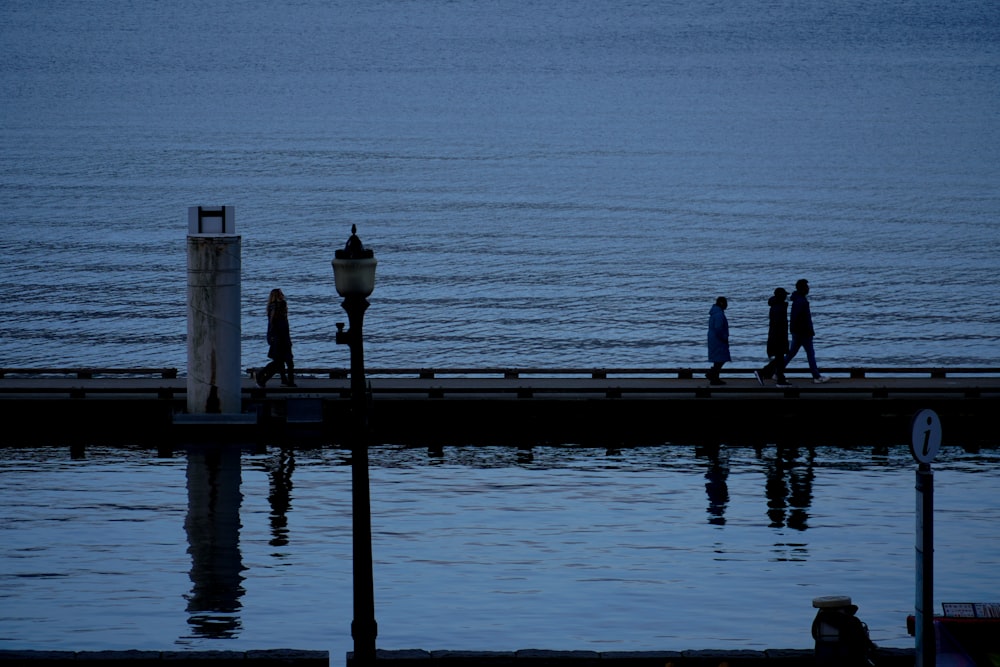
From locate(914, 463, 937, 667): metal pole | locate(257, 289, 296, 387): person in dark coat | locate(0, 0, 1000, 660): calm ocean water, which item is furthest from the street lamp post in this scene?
locate(257, 289, 296, 387): person in dark coat

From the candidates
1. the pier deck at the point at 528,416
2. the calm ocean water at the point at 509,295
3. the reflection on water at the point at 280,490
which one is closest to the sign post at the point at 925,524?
the calm ocean water at the point at 509,295

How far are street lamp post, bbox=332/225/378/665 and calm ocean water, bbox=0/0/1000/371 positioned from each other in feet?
183

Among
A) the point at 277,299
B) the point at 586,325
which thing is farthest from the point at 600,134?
the point at 277,299

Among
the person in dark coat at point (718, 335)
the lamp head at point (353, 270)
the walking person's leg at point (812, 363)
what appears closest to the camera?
the lamp head at point (353, 270)

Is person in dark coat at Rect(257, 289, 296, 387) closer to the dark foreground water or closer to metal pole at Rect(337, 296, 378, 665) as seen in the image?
the dark foreground water

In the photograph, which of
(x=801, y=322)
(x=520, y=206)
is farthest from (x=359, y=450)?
(x=520, y=206)

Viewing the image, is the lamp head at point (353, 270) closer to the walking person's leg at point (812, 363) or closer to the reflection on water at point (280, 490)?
the reflection on water at point (280, 490)

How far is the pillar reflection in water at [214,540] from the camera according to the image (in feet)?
51.0

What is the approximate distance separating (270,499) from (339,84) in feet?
554

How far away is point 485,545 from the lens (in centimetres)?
1944

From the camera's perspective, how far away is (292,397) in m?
28.9

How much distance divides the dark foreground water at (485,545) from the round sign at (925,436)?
4.30 m

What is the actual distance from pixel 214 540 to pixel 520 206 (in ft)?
314

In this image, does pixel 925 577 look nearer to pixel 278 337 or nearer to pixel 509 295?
pixel 278 337
